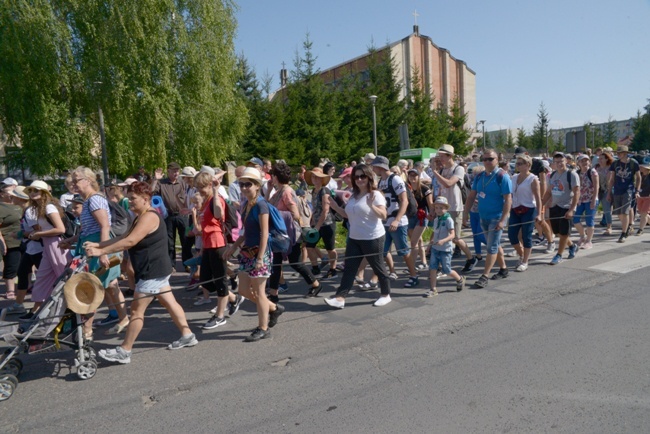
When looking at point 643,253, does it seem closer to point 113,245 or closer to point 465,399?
point 465,399

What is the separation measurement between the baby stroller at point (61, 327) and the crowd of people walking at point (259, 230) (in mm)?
245

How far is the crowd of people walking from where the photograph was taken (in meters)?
5.14

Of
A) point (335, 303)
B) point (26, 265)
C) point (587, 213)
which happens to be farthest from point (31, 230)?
point (587, 213)

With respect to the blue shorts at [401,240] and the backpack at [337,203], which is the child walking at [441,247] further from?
the backpack at [337,203]

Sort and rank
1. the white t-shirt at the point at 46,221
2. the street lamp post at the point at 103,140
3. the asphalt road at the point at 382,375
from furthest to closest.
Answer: the street lamp post at the point at 103,140 → the white t-shirt at the point at 46,221 → the asphalt road at the point at 382,375

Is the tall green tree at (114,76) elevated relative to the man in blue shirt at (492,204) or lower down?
elevated

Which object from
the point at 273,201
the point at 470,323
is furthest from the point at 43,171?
the point at 470,323

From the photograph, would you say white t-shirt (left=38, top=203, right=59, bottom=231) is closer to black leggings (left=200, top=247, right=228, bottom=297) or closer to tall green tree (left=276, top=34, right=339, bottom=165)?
black leggings (left=200, top=247, right=228, bottom=297)

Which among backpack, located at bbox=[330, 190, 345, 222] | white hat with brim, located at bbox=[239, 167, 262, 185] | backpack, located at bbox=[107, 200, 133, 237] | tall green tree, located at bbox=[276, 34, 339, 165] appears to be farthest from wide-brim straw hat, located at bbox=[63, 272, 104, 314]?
tall green tree, located at bbox=[276, 34, 339, 165]

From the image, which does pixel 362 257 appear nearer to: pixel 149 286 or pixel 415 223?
pixel 415 223

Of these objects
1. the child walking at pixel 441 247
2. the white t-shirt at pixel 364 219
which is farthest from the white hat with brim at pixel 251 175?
the child walking at pixel 441 247

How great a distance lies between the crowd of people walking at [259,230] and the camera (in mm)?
5137

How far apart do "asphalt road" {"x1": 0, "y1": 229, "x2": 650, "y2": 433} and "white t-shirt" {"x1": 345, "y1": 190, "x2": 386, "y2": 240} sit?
3.04ft

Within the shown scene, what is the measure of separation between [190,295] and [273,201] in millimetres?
2040
